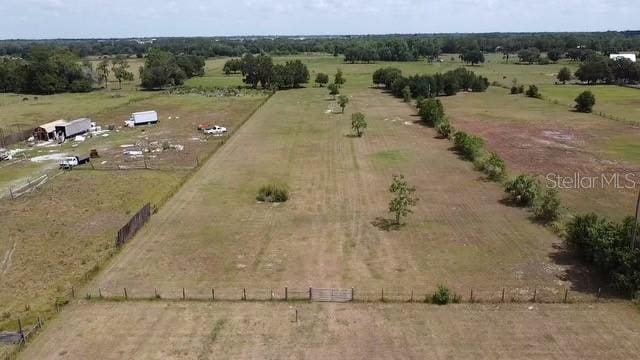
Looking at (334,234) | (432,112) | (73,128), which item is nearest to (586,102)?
(432,112)

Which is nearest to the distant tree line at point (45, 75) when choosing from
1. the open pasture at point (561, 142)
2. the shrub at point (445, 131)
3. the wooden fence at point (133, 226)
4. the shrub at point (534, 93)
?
the open pasture at point (561, 142)

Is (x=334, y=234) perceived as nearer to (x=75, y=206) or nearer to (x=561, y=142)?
(x=75, y=206)

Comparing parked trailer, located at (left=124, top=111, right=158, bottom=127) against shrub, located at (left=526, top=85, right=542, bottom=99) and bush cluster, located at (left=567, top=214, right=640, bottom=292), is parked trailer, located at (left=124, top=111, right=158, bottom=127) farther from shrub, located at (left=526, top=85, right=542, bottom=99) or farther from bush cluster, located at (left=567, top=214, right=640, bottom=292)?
A: shrub, located at (left=526, top=85, right=542, bottom=99)

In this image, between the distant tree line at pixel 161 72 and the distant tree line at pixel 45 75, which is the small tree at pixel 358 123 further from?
the distant tree line at pixel 45 75

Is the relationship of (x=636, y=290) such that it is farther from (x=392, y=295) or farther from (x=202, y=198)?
(x=202, y=198)

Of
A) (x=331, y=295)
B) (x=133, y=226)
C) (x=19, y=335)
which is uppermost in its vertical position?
(x=133, y=226)
